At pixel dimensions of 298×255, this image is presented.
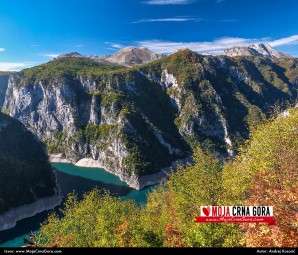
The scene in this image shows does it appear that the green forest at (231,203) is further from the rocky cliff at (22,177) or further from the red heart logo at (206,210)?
the rocky cliff at (22,177)

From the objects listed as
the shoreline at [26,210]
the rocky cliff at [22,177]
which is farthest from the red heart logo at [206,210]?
the rocky cliff at [22,177]

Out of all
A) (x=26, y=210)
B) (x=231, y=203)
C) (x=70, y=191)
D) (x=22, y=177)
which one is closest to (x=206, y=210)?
(x=231, y=203)

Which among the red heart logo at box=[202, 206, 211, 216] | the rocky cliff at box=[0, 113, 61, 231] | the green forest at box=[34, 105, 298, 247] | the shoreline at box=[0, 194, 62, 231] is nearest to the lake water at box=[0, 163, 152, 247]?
the shoreline at box=[0, 194, 62, 231]

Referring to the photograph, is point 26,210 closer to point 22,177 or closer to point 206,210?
point 22,177

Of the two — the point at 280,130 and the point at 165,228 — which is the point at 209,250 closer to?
the point at 280,130

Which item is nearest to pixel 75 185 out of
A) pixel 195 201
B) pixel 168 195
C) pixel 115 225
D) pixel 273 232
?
pixel 168 195

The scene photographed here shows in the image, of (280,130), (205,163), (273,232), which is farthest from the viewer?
(205,163)
